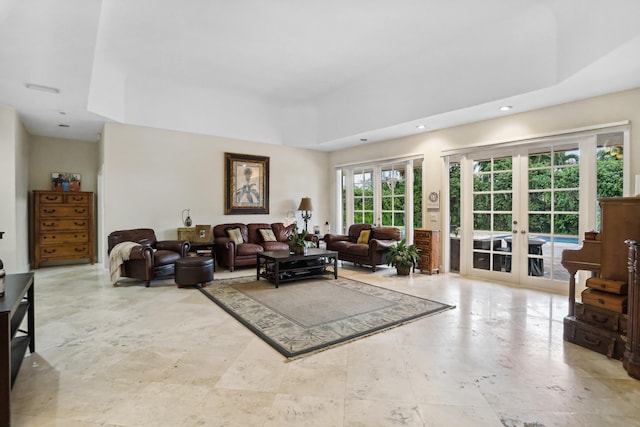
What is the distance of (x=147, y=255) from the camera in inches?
193

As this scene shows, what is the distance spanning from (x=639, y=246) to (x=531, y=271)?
2841 mm

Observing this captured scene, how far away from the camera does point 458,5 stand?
374cm

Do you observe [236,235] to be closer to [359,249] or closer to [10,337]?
[359,249]

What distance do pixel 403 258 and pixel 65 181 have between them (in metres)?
7.12

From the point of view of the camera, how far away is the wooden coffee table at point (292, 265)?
16.1ft

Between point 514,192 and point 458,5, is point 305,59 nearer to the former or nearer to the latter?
point 458,5

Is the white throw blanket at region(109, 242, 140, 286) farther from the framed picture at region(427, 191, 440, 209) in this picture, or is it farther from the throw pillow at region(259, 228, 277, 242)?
the framed picture at region(427, 191, 440, 209)

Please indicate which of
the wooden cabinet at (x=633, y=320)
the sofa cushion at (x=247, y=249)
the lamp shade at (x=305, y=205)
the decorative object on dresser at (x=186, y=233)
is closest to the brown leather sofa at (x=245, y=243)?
the sofa cushion at (x=247, y=249)

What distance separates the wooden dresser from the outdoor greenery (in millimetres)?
7609

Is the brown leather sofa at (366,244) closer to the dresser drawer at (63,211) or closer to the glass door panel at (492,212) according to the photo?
the glass door panel at (492,212)

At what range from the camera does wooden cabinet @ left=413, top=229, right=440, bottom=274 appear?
19.3ft

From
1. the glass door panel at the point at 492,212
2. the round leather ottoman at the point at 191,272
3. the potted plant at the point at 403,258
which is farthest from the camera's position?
the potted plant at the point at 403,258

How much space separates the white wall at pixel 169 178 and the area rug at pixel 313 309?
2.17 m

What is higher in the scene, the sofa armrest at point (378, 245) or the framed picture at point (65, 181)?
the framed picture at point (65, 181)
